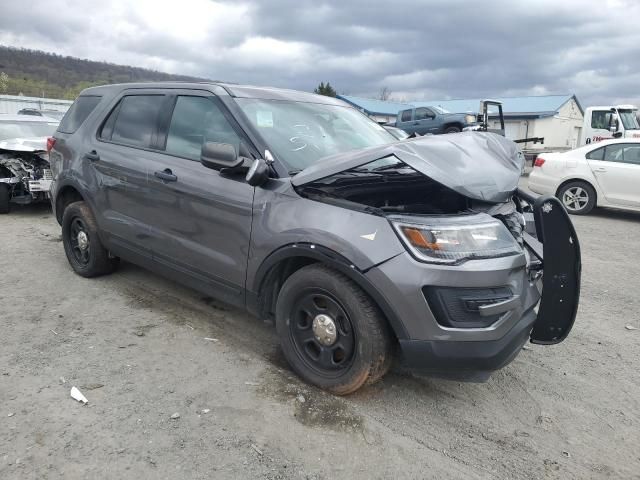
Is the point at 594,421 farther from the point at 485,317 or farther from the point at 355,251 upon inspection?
the point at 355,251

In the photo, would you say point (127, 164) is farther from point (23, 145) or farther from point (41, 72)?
point (41, 72)

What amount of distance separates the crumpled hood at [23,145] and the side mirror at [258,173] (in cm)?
641

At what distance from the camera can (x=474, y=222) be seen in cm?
252

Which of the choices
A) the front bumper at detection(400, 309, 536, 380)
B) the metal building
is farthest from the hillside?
the front bumper at detection(400, 309, 536, 380)

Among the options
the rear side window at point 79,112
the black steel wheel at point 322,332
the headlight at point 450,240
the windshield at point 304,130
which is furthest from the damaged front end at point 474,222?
the rear side window at point 79,112

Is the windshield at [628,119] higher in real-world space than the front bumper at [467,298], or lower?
higher

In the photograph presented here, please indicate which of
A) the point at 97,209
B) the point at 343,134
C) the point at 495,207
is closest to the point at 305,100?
the point at 343,134

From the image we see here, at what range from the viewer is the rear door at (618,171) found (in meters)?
8.73

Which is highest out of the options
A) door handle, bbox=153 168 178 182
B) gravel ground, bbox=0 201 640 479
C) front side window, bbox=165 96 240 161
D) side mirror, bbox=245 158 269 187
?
front side window, bbox=165 96 240 161

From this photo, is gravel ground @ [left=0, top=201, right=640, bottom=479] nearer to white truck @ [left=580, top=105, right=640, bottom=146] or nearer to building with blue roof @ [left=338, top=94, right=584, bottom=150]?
white truck @ [left=580, top=105, right=640, bottom=146]

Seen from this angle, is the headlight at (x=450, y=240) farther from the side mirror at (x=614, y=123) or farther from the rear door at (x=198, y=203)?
the side mirror at (x=614, y=123)

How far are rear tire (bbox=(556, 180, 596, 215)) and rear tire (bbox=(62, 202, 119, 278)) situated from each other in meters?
8.33

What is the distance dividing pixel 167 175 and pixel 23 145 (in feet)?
18.8

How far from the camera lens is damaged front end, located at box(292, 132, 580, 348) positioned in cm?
242
